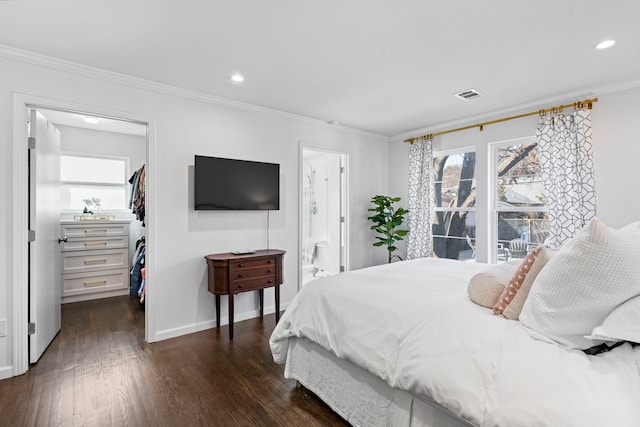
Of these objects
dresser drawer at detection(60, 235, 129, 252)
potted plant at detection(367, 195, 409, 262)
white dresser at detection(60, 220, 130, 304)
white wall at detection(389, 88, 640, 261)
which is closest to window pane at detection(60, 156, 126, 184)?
white dresser at detection(60, 220, 130, 304)

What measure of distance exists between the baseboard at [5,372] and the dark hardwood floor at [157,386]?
→ 2.3 inches

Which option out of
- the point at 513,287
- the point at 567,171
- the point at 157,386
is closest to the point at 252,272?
the point at 157,386

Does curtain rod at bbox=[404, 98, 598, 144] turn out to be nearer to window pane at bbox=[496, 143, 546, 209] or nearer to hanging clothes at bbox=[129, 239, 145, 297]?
window pane at bbox=[496, 143, 546, 209]

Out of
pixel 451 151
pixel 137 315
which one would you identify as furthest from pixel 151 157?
pixel 451 151

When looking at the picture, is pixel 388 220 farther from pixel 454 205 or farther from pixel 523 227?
pixel 523 227

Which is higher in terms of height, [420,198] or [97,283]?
[420,198]

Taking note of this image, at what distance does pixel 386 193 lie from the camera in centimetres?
523

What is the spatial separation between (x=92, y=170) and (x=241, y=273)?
3.37m

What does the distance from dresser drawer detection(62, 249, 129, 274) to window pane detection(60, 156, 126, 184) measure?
1.16 m

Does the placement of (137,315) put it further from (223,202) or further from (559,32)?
(559,32)

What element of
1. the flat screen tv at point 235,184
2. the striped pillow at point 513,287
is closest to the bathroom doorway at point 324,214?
the flat screen tv at point 235,184

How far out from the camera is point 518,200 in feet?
12.4

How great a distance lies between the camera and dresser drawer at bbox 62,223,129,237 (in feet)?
13.7

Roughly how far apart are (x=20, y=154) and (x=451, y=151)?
183 inches
